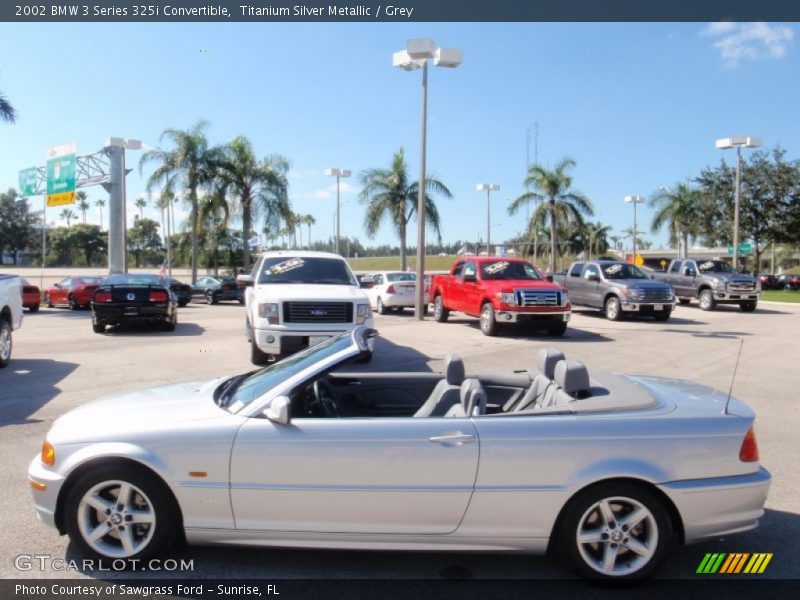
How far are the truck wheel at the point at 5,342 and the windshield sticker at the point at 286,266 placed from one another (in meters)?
4.23

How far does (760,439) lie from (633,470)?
394 centimetres

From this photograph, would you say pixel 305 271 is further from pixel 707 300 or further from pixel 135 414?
pixel 707 300

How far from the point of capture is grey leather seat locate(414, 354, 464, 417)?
4.18 metres

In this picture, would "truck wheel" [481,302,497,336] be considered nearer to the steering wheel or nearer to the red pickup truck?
the red pickup truck

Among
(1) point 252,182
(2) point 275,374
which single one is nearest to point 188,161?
(1) point 252,182

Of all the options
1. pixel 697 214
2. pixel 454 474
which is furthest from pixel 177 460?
pixel 697 214

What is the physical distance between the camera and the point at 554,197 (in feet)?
129

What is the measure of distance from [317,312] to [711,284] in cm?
1827

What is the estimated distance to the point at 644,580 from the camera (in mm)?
3586

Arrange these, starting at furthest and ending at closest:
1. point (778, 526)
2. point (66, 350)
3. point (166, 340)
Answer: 1. point (166, 340)
2. point (66, 350)
3. point (778, 526)

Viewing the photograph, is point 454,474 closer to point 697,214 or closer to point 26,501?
point 26,501

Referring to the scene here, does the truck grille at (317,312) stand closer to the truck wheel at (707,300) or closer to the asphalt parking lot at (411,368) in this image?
the asphalt parking lot at (411,368)

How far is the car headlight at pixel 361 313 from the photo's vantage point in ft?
34.4

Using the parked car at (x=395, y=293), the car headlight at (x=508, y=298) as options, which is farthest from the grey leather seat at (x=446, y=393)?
the parked car at (x=395, y=293)
